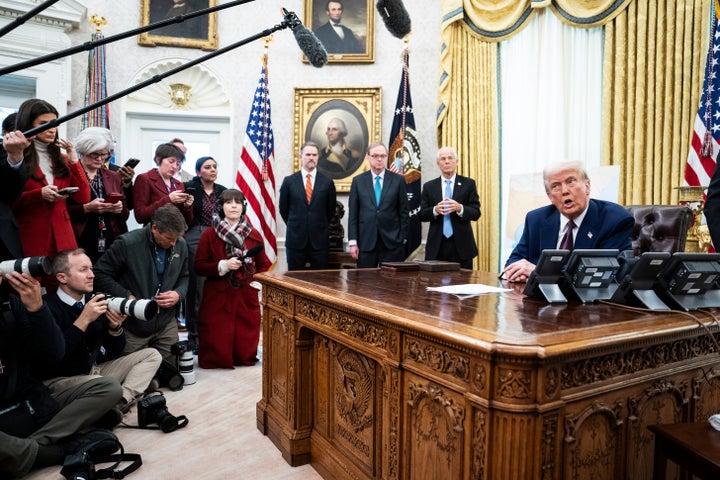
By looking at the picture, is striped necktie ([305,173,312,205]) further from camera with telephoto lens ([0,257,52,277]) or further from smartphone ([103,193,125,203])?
camera with telephoto lens ([0,257,52,277])

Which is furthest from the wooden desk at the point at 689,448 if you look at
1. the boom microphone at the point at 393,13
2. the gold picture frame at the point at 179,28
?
the gold picture frame at the point at 179,28

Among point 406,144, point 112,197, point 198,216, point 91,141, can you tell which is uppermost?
point 406,144

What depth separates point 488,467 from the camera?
1.33 meters

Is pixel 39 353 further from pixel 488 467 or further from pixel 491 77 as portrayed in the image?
pixel 491 77

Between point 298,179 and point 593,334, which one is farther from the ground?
point 298,179

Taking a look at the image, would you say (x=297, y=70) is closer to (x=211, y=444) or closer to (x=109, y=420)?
(x=109, y=420)

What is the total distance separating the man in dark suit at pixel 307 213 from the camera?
4902 mm

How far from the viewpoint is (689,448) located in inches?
53.2

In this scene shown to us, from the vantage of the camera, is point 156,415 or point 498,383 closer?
point 498,383

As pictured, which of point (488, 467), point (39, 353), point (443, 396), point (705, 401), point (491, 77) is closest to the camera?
point (488, 467)

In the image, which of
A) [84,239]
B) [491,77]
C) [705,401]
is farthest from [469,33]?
[705,401]

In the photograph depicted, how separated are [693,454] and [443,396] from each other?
65 centimetres

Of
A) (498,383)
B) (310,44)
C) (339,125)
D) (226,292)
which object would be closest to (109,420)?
(226,292)

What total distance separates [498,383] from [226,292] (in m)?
3.02
